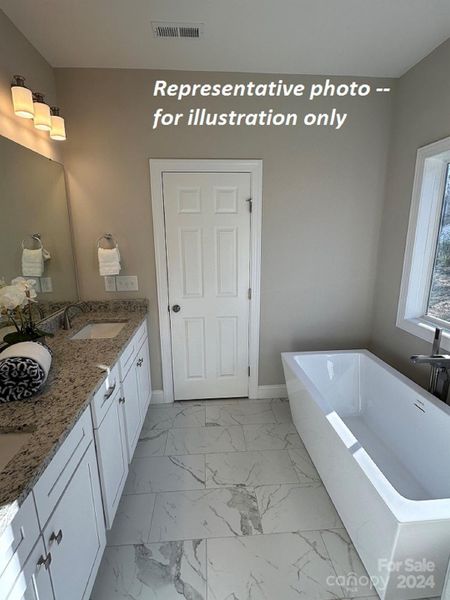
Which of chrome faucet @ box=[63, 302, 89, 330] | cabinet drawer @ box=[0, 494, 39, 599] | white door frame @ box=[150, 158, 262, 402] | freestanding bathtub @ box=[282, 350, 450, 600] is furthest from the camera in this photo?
white door frame @ box=[150, 158, 262, 402]

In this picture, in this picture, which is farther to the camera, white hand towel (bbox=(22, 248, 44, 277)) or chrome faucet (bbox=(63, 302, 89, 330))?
chrome faucet (bbox=(63, 302, 89, 330))

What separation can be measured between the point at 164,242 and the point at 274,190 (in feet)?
3.29

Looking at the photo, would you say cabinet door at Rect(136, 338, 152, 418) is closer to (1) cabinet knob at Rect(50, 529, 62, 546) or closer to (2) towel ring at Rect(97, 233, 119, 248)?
(2) towel ring at Rect(97, 233, 119, 248)

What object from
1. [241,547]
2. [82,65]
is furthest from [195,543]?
[82,65]

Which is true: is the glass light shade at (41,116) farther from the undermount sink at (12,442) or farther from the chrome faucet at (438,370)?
the chrome faucet at (438,370)

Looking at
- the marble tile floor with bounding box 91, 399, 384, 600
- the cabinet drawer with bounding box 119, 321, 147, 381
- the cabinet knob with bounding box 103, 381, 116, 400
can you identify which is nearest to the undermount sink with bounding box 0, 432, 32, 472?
the cabinet knob with bounding box 103, 381, 116, 400

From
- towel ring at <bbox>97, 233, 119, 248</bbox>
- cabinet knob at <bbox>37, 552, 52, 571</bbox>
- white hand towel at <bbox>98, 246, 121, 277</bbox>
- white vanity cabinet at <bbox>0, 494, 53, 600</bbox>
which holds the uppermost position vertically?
towel ring at <bbox>97, 233, 119, 248</bbox>

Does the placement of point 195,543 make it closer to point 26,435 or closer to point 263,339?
point 26,435

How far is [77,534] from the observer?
1.12 meters

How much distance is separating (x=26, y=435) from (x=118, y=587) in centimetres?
91

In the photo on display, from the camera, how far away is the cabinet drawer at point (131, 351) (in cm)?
178

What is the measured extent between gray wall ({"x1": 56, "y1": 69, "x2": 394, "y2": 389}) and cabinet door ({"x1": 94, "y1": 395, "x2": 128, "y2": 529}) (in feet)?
3.33

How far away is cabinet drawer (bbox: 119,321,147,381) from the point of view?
1782mm

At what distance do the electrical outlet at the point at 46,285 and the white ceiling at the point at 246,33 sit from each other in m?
1.47
